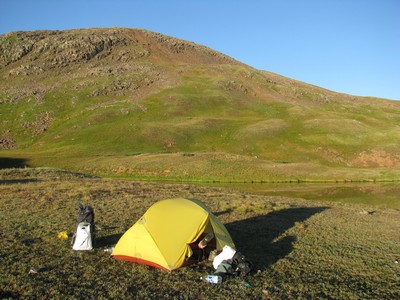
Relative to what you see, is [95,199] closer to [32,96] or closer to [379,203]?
[379,203]

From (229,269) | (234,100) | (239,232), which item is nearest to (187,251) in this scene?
(229,269)

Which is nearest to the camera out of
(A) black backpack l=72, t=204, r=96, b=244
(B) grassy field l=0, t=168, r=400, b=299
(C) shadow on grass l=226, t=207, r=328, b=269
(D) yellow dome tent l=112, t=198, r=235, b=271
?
(B) grassy field l=0, t=168, r=400, b=299

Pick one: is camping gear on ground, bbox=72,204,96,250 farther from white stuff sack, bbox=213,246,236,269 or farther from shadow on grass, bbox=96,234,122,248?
white stuff sack, bbox=213,246,236,269

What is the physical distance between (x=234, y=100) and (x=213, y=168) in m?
52.8

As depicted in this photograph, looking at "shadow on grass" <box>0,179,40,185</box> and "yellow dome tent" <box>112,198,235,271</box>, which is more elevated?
"yellow dome tent" <box>112,198,235,271</box>

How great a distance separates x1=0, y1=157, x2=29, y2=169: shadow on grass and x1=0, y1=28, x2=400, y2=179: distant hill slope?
244cm

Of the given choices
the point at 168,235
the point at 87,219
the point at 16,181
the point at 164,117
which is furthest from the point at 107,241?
the point at 164,117

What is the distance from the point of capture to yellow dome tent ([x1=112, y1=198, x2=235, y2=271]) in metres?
15.3

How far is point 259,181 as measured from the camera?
5334cm

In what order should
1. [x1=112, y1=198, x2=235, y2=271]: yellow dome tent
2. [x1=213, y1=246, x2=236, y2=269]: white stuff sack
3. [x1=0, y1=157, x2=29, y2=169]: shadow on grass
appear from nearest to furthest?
1. [x1=213, y1=246, x2=236, y2=269]: white stuff sack
2. [x1=112, y1=198, x2=235, y2=271]: yellow dome tent
3. [x1=0, y1=157, x2=29, y2=169]: shadow on grass

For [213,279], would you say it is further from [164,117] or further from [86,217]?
[164,117]

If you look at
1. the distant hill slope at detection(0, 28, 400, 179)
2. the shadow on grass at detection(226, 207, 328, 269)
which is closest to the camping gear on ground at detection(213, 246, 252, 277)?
the shadow on grass at detection(226, 207, 328, 269)

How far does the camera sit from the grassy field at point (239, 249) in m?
12.9

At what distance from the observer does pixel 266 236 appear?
20875 millimetres
